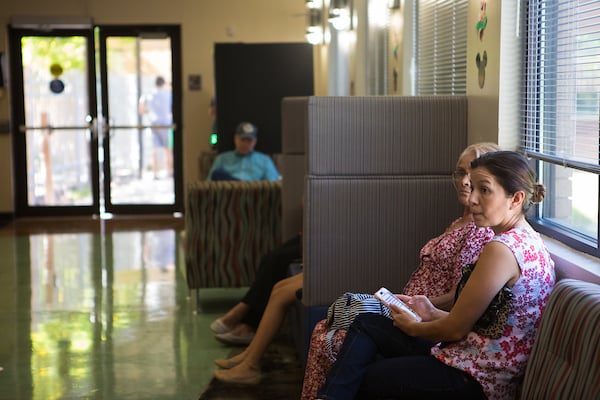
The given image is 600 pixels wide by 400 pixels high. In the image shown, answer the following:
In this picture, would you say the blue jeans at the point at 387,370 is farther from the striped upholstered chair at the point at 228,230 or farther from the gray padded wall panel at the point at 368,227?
the striped upholstered chair at the point at 228,230

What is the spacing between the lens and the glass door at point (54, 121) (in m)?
10.7

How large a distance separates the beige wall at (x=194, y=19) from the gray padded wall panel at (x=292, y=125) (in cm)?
525

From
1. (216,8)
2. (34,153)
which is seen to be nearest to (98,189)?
(34,153)

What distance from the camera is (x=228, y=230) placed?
5781 millimetres

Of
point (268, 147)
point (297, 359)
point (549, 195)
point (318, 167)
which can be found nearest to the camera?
point (549, 195)

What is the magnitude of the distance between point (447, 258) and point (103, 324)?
2900 mm

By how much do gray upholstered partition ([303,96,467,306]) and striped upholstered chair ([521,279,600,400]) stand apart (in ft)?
4.54

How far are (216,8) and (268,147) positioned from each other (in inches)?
103

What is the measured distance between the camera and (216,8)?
10.6 meters

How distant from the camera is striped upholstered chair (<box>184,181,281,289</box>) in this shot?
225 inches

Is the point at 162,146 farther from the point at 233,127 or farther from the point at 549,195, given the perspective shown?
the point at 549,195

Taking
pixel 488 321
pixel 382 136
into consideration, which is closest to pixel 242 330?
pixel 382 136

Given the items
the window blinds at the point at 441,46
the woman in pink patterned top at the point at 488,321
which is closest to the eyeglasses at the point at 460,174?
the woman in pink patterned top at the point at 488,321

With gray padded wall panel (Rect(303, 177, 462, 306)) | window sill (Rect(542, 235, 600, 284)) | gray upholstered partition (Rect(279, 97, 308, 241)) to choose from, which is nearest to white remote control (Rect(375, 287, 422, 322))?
window sill (Rect(542, 235, 600, 284))
